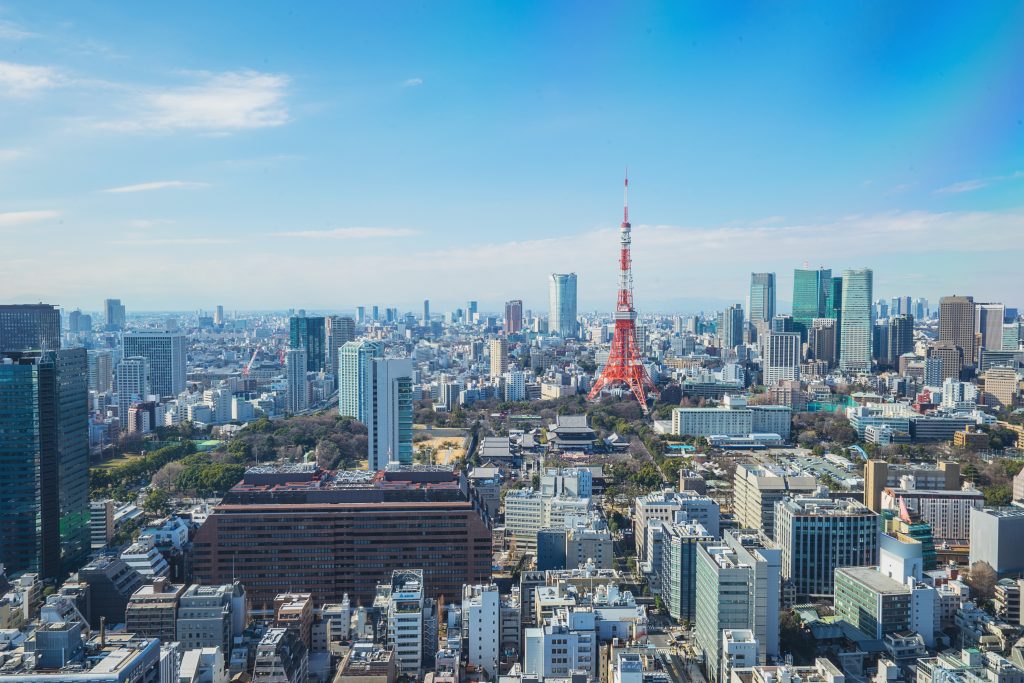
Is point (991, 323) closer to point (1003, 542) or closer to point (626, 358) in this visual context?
point (626, 358)

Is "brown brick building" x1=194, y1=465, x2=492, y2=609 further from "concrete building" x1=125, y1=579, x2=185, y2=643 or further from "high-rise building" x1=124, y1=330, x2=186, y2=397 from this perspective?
"high-rise building" x1=124, y1=330, x2=186, y2=397

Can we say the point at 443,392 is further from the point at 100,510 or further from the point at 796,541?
the point at 796,541

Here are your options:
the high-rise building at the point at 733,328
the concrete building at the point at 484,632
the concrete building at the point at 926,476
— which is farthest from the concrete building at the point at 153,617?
the high-rise building at the point at 733,328

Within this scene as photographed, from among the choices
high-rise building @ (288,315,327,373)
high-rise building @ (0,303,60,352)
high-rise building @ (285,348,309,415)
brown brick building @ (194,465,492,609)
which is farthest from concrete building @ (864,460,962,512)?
high-rise building @ (288,315,327,373)

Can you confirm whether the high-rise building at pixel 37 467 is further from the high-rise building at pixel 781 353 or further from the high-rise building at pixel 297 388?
the high-rise building at pixel 781 353

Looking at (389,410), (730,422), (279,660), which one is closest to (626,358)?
(730,422)

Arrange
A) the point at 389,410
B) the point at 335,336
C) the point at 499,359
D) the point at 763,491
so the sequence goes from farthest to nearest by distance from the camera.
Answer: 1. the point at 499,359
2. the point at 335,336
3. the point at 389,410
4. the point at 763,491
